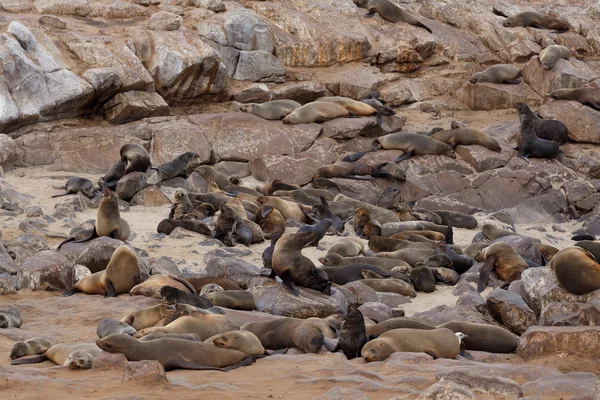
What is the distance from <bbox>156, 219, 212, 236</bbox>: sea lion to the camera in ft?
37.1

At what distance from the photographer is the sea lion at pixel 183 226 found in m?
11.3

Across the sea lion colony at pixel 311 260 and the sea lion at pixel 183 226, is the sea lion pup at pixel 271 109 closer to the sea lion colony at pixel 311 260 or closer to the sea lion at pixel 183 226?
the sea lion colony at pixel 311 260

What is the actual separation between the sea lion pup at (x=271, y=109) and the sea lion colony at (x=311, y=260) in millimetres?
24

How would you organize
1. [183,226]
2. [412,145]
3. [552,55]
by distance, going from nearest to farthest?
[183,226], [412,145], [552,55]

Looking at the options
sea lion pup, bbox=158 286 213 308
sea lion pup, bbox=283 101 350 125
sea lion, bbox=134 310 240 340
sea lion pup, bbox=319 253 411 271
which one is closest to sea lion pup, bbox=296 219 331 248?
sea lion pup, bbox=319 253 411 271

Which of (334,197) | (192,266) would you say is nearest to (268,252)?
(192,266)

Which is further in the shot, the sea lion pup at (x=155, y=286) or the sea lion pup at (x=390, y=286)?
the sea lion pup at (x=390, y=286)

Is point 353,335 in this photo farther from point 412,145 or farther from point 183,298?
point 412,145

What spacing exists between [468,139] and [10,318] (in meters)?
10.6

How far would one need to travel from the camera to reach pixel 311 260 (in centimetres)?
1030

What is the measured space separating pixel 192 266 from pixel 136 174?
380cm

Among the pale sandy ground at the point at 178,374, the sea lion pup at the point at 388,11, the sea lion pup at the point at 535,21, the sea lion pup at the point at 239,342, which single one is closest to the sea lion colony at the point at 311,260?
the sea lion pup at the point at 239,342

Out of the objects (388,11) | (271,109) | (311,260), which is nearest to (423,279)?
(311,260)

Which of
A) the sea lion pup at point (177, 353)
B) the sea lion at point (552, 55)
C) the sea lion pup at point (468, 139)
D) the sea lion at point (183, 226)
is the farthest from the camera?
the sea lion at point (552, 55)
